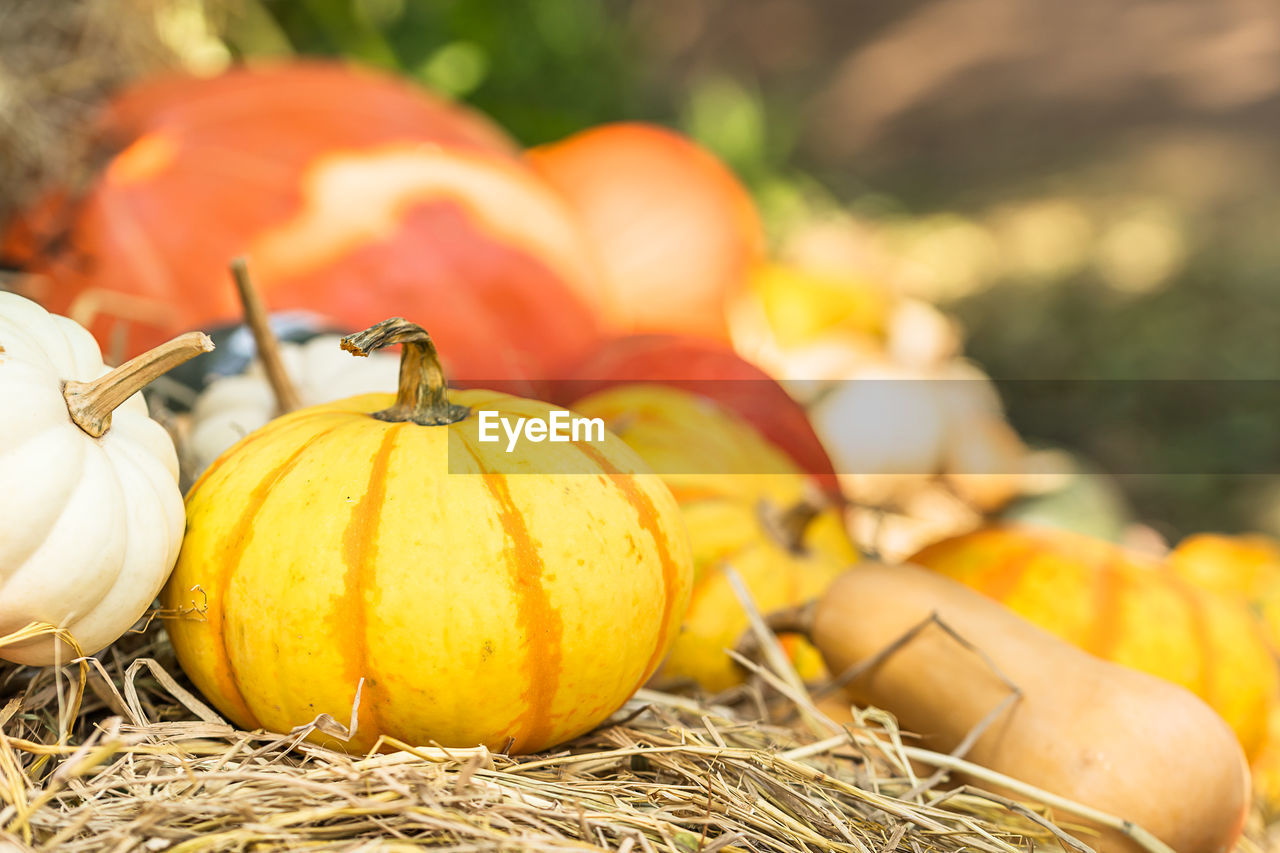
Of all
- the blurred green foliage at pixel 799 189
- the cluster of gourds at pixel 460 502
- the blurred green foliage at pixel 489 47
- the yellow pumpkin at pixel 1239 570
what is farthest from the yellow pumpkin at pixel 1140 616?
the blurred green foliage at pixel 489 47

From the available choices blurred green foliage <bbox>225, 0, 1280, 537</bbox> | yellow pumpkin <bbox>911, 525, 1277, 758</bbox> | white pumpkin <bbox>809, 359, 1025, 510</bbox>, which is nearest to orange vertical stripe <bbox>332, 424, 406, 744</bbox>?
yellow pumpkin <bbox>911, 525, 1277, 758</bbox>

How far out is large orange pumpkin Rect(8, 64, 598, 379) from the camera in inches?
94.0

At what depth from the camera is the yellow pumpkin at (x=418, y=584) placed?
1033 mm

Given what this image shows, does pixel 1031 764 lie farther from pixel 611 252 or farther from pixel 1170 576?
pixel 611 252

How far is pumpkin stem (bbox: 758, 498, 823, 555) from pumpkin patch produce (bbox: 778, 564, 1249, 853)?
0.17 m

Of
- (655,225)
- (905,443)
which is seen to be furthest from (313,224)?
(905,443)

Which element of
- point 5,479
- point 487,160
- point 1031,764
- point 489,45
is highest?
point 489,45

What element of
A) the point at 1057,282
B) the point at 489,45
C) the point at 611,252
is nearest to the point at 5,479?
the point at 611,252

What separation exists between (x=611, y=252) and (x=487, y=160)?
0.91 metres

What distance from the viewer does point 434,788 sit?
98 centimetres

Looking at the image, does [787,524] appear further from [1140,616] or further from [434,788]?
[434,788]

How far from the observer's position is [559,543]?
107 centimetres

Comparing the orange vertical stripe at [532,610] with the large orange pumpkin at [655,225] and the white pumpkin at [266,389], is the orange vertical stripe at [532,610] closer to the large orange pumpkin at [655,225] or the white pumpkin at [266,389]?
the white pumpkin at [266,389]

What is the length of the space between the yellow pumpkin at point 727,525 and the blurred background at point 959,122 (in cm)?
163
